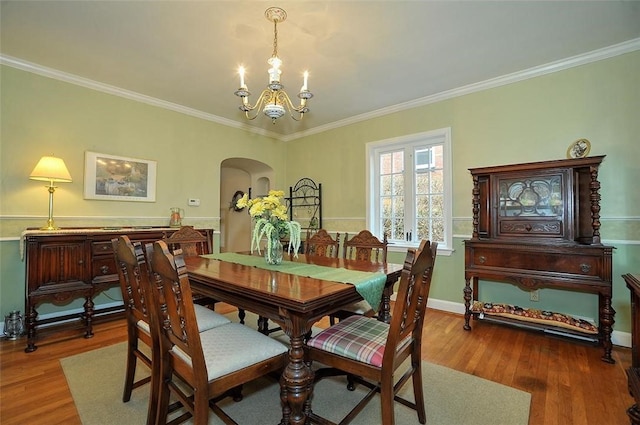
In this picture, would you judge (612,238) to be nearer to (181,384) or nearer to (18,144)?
(181,384)

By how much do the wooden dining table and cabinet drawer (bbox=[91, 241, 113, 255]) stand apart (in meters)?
1.58

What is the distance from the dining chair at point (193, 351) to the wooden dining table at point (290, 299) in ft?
0.47

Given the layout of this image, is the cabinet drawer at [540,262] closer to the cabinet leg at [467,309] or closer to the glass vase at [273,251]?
the cabinet leg at [467,309]

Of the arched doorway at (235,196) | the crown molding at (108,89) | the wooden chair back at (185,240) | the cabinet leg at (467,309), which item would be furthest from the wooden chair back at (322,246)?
the arched doorway at (235,196)

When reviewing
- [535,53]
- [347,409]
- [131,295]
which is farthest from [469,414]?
[535,53]

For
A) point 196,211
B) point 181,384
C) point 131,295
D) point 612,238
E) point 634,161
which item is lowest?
point 181,384

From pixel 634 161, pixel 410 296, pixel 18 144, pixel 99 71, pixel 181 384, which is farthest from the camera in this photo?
pixel 99 71

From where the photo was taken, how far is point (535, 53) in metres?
2.79

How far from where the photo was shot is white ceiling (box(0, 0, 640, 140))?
7.23 ft

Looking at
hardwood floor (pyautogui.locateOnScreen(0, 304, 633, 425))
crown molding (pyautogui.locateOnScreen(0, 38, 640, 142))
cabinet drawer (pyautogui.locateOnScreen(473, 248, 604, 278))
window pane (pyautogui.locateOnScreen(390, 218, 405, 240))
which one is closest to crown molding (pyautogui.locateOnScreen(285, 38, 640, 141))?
crown molding (pyautogui.locateOnScreen(0, 38, 640, 142))

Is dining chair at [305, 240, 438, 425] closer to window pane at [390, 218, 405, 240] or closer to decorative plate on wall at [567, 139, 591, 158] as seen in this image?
decorative plate on wall at [567, 139, 591, 158]

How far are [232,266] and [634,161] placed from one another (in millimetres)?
3569

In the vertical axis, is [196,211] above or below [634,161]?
below

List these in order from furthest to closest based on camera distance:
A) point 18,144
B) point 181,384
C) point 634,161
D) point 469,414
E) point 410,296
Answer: point 18,144 → point 634,161 → point 181,384 → point 469,414 → point 410,296
